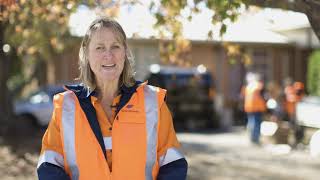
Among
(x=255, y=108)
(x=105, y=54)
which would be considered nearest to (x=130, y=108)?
(x=105, y=54)

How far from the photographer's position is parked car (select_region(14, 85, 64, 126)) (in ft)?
64.8

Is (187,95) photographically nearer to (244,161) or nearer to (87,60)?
(244,161)

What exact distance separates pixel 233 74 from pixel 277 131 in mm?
10511

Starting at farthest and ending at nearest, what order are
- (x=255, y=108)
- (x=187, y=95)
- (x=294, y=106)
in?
(x=187, y=95) → (x=294, y=106) → (x=255, y=108)

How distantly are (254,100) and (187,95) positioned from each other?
468 centimetres

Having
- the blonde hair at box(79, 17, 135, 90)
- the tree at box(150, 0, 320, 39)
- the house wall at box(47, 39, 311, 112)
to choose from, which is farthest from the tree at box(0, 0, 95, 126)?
the house wall at box(47, 39, 311, 112)

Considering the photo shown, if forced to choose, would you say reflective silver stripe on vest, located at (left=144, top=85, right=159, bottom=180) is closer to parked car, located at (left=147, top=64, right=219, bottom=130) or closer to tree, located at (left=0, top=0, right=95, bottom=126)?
tree, located at (left=0, top=0, right=95, bottom=126)

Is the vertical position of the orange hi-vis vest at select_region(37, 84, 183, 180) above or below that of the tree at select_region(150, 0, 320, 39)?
below

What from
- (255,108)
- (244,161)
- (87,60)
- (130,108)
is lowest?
(244,161)

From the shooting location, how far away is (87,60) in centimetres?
318

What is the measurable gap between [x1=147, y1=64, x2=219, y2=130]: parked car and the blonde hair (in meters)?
15.6

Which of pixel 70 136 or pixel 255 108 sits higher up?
pixel 70 136

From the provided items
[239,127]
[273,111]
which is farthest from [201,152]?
[239,127]

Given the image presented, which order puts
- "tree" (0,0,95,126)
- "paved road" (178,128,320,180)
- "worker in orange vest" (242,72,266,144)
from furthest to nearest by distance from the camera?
"worker in orange vest" (242,72,266,144), "paved road" (178,128,320,180), "tree" (0,0,95,126)
